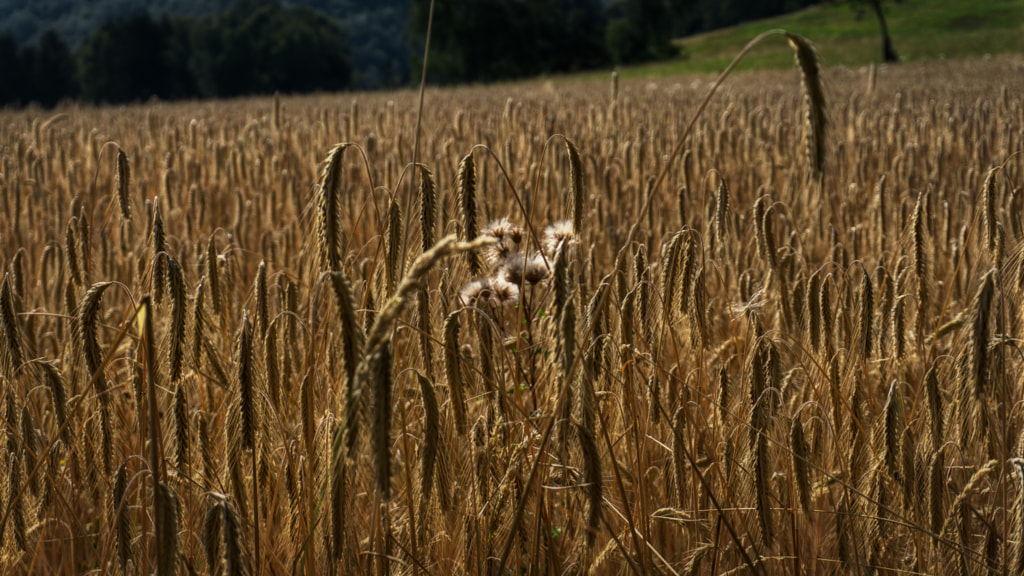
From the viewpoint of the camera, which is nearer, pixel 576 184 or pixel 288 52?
pixel 576 184

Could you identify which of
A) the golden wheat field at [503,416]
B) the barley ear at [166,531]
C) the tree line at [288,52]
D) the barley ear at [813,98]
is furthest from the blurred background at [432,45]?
the barley ear at [166,531]

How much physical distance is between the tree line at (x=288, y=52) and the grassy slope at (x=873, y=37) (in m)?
5.97

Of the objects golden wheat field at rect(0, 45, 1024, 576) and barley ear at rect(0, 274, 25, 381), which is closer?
golden wheat field at rect(0, 45, 1024, 576)

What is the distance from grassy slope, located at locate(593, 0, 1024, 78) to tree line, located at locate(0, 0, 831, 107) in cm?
597

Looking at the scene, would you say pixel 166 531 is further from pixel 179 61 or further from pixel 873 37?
pixel 179 61

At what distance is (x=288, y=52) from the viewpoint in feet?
162

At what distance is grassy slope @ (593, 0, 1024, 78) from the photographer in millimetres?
28078

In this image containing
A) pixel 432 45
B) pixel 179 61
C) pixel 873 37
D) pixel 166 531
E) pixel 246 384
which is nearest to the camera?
pixel 166 531

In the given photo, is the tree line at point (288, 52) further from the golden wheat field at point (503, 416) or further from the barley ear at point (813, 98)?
the barley ear at point (813, 98)

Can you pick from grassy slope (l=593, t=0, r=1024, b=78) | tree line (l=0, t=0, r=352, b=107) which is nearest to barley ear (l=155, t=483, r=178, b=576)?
grassy slope (l=593, t=0, r=1024, b=78)

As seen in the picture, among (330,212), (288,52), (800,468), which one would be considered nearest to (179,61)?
(288,52)

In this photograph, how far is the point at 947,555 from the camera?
128 cm

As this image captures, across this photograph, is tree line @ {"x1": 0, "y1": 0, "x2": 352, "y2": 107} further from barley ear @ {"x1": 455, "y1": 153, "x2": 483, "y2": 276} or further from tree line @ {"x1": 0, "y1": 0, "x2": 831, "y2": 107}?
barley ear @ {"x1": 455, "y1": 153, "x2": 483, "y2": 276}

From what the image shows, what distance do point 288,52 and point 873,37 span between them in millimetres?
32330
